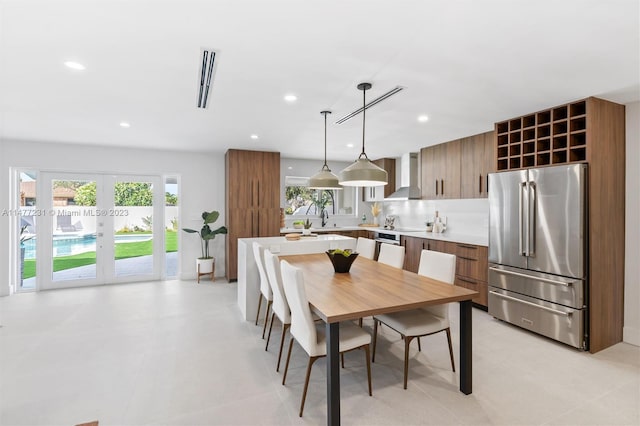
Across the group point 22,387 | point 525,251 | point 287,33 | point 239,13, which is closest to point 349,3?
point 287,33

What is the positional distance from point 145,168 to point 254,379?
470 cm

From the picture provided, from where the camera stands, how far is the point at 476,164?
4.55 meters

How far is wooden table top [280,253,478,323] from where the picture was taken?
2.00 meters

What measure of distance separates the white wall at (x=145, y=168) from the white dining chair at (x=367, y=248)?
10.7 feet

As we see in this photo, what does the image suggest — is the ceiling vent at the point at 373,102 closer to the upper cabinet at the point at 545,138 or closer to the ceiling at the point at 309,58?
the ceiling at the point at 309,58

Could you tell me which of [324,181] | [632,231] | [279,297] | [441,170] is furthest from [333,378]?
[441,170]

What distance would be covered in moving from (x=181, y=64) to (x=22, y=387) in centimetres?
279

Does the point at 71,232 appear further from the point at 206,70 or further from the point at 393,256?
the point at 393,256

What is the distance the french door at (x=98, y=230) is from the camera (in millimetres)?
5242

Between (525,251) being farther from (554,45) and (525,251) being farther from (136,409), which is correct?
(136,409)

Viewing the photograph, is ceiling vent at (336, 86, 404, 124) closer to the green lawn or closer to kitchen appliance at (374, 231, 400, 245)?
kitchen appliance at (374, 231, 400, 245)

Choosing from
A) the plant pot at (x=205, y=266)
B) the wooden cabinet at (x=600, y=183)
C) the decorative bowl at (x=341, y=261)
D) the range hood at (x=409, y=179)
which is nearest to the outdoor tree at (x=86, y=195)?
the plant pot at (x=205, y=266)

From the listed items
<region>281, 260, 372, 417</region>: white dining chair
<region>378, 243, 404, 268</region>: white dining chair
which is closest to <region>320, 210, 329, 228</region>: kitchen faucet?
<region>378, 243, 404, 268</region>: white dining chair

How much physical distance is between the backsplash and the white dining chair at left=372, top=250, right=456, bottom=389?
8.06 feet
